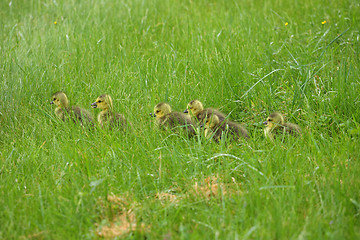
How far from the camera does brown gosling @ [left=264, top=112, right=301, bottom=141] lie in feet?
13.7

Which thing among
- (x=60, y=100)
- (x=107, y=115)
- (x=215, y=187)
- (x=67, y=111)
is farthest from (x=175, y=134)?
(x=60, y=100)

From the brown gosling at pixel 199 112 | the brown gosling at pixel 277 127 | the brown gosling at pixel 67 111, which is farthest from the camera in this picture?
the brown gosling at pixel 67 111

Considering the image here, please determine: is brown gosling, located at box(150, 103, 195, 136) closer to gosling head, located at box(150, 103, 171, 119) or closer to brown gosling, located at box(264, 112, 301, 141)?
gosling head, located at box(150, 103, 171, 119)

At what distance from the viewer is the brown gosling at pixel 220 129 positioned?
430 centimetres

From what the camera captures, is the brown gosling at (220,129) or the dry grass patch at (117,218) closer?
the dry grass patch at (117,218)

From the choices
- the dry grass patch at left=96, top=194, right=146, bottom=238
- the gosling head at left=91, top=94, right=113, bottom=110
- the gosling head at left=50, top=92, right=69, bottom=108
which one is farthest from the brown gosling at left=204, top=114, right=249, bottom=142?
the gosling head at left=50, top=92, right=69, bottom=108

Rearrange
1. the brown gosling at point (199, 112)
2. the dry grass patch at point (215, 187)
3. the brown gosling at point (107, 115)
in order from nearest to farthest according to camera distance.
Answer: the dry grass patch at point (215, 187)
the brown gosling at point (199, 112)
the brown gosling at point (107, 115)

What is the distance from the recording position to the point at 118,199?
130 inches

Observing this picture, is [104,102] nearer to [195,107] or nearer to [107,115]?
[107,115]

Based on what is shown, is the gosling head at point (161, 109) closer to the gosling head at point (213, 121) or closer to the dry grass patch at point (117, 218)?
the gosling head at point (213, 121)

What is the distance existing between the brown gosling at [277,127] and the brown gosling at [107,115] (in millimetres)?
1573

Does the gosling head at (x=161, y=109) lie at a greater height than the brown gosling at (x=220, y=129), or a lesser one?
greater

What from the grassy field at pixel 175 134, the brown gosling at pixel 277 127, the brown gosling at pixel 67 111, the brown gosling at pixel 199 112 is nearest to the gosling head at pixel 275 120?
the brown gosling at pixel 277 127

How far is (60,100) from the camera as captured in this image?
5.12 metres
